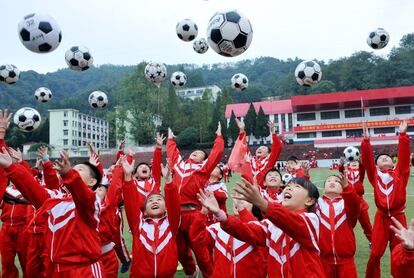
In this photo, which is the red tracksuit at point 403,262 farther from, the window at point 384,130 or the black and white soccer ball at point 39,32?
the window at point 384,130

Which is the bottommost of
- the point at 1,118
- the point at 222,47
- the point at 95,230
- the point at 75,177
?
the point at 95,230

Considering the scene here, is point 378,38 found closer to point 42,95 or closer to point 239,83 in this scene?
point 239,83

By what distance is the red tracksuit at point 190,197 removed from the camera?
4875mm

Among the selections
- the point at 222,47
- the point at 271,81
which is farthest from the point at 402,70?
the point at 222,47

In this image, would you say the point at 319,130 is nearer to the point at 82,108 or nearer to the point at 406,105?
the point at 406,105

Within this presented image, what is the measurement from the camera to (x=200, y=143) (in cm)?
5194

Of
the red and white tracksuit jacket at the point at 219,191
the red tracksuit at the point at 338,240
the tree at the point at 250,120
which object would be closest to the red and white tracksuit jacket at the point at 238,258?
the red tracksuit at the point at 338,240

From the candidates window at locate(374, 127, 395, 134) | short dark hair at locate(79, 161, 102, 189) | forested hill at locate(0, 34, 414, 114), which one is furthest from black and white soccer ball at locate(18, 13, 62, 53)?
window at locate(374, 127, 395, 134)

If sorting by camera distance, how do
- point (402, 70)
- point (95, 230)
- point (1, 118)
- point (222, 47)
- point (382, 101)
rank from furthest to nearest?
point (402, 70) → point (382, 101) → point (222, 47) → point (1, 118) → point (95, 230)

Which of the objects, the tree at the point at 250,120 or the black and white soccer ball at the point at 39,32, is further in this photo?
the tree at the point at 250,120

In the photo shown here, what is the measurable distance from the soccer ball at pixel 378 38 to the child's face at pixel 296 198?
9.09 metres

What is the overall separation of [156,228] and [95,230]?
0.80 meters

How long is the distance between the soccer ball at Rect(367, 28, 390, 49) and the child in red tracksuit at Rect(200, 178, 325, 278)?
9.01 meters

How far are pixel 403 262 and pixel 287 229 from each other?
0.75m
